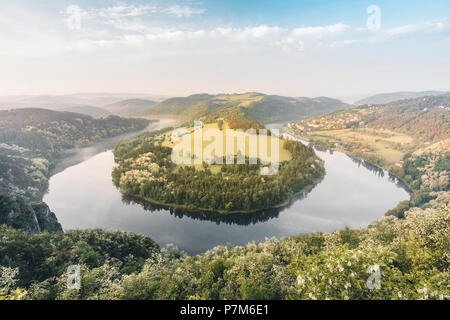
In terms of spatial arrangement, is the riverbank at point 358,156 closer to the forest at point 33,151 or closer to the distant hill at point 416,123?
the distant hill at point 416,123

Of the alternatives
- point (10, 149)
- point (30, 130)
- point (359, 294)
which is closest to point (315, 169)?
point (359, 294)

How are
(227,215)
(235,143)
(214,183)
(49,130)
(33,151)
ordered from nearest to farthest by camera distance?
(227,215) → (214,183) → (235,143) → (33,151) → (49,130)

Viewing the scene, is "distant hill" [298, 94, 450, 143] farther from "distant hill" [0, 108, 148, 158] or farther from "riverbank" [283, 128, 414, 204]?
"distant hill" [0, 108, 148, 158]

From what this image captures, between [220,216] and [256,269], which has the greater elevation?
[256,269]

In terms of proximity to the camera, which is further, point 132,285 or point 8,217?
point 8,217

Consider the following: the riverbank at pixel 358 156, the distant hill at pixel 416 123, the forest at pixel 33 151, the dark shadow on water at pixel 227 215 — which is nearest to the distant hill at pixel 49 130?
the forest at pixel 33 151

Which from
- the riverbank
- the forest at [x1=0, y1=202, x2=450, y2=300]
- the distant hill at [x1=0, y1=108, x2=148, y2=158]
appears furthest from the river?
the distant hill at [x1=0, y1=108, x2=148, y2=158]

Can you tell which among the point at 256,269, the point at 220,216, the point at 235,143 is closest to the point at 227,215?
the point at 220,216

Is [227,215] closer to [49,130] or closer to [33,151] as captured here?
[33,151]
